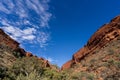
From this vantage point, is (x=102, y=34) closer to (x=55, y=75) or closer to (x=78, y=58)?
(x=78, y=58)

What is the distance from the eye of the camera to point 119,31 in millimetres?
46281

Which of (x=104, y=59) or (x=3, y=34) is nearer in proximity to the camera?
(x=104, y=59)

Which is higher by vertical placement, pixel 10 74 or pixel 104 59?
pixel 104 59

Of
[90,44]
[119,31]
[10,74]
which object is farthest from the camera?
[90,44]

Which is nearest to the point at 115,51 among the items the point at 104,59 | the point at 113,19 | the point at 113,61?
the point at 104,59

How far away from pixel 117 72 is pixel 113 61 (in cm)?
398

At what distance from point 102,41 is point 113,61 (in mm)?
17697

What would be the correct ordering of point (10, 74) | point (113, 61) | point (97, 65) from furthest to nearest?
point (97, 65) < point (113, 61) < point (10, 74)

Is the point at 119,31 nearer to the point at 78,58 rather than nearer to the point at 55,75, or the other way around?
the point at 78,58

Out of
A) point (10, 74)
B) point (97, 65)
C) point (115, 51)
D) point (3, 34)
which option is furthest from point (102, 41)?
point (10, 74)

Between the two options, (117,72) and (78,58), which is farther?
(78,58)

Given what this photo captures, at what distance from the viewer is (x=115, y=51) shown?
36250 mm

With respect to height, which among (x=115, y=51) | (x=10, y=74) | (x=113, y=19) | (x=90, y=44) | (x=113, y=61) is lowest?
(x=10, y=74)

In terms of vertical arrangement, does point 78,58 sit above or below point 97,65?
above
